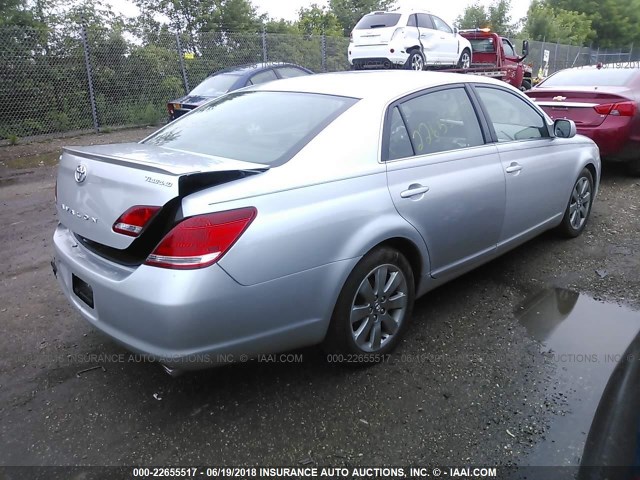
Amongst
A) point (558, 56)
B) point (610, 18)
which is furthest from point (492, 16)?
point (610, 18)

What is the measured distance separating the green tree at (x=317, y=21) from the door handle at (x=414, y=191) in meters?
26.3

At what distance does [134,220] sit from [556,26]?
46.6 metres

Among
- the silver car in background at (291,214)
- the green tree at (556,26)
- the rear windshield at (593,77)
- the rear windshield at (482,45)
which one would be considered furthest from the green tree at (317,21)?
the silver car in background at (291,214)

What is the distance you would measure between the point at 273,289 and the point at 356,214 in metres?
0.62

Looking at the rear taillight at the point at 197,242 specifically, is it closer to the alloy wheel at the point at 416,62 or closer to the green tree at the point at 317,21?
the alloy wheel at the point at 416,62

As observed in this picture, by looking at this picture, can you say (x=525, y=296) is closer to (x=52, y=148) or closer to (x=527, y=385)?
(x=527, y=385)

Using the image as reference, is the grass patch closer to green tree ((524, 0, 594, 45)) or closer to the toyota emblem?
the toyota emblem

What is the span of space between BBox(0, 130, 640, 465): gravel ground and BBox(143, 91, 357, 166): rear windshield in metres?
1.25

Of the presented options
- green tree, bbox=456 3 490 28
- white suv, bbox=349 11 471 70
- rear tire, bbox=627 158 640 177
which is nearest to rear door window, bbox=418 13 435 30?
white suv, bbox=349 11 471 70

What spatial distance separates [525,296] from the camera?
3.83 meters

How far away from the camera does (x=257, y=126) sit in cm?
303

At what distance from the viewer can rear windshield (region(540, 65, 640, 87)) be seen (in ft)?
23.1

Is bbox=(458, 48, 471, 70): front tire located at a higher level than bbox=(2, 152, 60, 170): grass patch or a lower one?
higher

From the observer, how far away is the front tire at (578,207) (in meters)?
4.70
